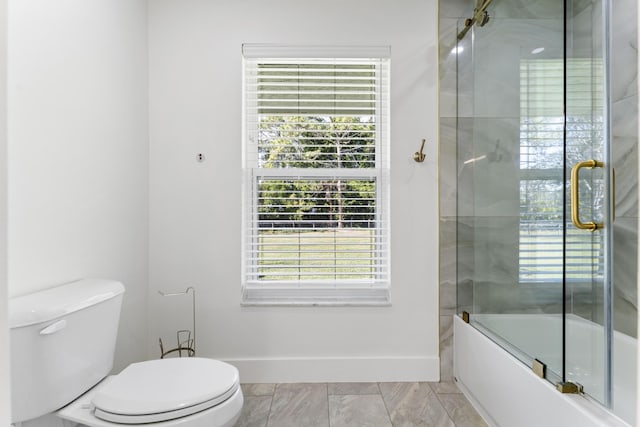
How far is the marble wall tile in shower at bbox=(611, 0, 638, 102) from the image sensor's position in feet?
5.04

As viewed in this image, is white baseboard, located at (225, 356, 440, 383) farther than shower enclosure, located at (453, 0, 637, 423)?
Yes

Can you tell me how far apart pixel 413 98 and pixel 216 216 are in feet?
4.22

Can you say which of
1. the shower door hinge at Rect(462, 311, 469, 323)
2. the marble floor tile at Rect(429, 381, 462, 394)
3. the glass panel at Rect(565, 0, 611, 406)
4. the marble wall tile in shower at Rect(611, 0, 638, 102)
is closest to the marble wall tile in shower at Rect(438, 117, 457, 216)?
the shower door hinge at Rect(462, 311, 469, 323)

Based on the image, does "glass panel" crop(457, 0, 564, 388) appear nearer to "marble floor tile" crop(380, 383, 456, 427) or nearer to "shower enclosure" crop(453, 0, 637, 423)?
"shower enclosure" crop(453, 0, 637, 423)

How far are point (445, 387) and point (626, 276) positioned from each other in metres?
1.04

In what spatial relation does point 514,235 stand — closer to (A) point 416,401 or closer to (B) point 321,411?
(A) point 416,401

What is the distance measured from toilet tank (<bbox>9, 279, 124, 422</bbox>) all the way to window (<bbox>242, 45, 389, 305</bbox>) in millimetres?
898

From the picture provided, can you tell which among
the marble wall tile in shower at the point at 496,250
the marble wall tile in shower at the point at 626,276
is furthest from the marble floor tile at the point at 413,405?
the marble wall tile in shower at the point at 626,276

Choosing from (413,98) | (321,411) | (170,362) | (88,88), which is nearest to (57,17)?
(88,88)

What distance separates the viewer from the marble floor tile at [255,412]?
6.25 feet

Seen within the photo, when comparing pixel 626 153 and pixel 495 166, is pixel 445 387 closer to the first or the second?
pixel 495 166

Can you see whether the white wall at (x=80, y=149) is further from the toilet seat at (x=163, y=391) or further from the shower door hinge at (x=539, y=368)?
the shower door hinge at (x=539, y=368)

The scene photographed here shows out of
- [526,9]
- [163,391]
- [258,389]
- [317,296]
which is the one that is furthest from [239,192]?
[526,9]

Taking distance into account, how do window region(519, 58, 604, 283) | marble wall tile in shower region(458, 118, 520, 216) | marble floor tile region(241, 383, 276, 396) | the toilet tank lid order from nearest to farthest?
the toilet tank lid, window region(519, 58, 604, 283), marble wall tile in shower region(458, 118, 520, 216), marble floor tile region(241, 383, 276, 396)
